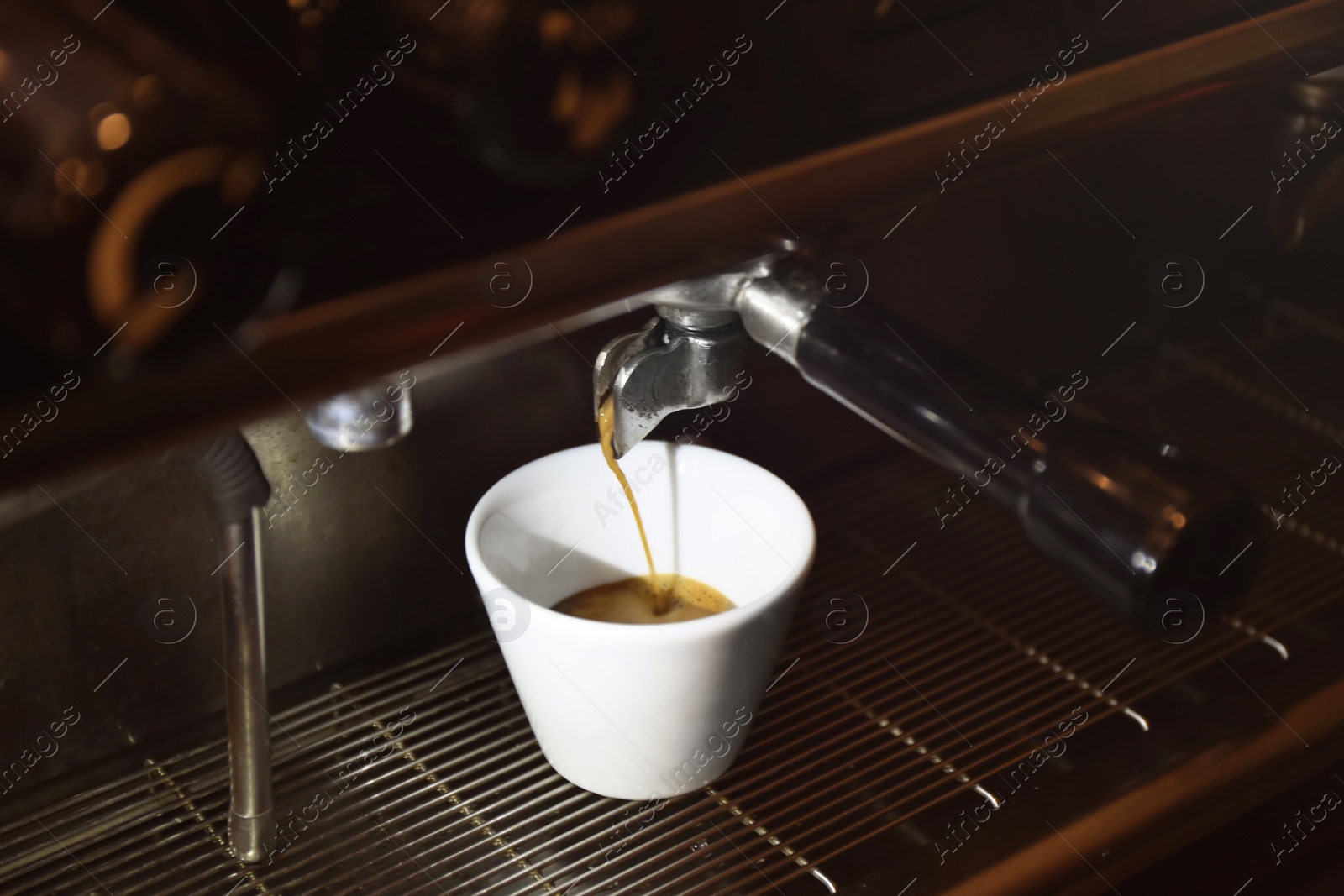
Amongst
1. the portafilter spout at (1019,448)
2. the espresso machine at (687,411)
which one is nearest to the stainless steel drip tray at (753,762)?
the espresso machine at (687,411)

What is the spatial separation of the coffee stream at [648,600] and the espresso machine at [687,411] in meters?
0.05

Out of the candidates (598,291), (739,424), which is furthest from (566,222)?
(739,424)

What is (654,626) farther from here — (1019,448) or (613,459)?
(1019,448)

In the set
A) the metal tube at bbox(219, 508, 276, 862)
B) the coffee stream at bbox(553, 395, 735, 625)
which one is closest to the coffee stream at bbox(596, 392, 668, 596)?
the coffee stream at bbox(553, 395, 735, 625)

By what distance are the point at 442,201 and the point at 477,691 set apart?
0.34 metres

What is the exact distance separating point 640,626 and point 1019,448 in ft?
0.58

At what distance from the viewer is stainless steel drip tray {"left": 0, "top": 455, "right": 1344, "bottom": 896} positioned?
1.36 feet

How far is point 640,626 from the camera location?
0.39m

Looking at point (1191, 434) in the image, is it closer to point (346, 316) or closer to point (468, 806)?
point (468, 806)

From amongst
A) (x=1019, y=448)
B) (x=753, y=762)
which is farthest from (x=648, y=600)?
(x=1019, y=448)

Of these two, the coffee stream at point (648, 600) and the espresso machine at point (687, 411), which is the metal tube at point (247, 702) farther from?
the coffee stream at point (648, 600)

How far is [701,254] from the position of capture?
0.22 metres

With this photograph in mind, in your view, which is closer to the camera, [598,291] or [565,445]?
[598,291]

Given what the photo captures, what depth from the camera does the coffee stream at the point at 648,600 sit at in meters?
0.48
